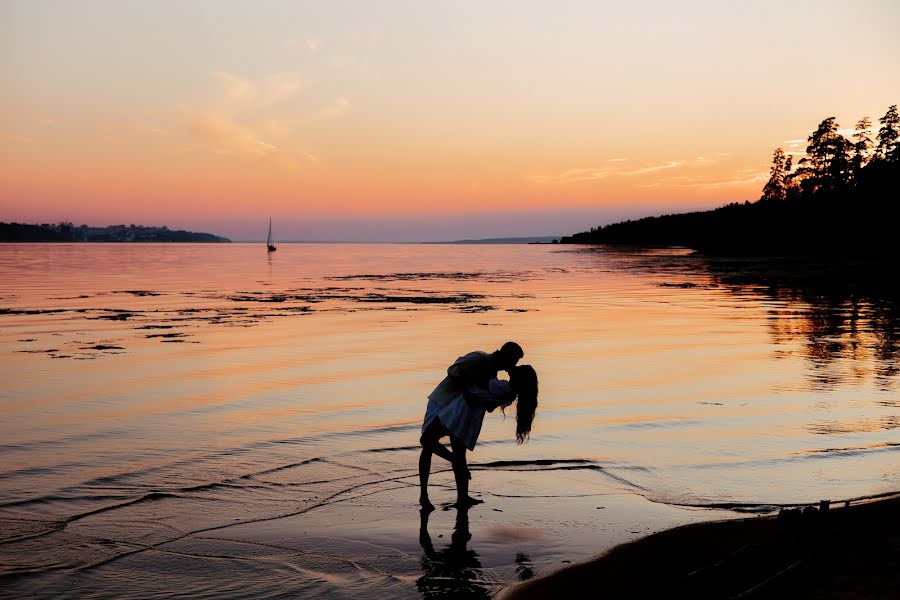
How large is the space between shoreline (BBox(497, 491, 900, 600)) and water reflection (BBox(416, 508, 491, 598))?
1.06 ft

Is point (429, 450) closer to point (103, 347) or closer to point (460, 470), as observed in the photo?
point (460, 470)

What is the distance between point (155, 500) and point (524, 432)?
4071 millimetres

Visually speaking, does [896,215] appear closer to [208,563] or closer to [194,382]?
[194,382]

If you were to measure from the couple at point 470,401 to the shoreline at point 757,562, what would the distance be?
163 cm

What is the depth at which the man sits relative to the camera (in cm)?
785

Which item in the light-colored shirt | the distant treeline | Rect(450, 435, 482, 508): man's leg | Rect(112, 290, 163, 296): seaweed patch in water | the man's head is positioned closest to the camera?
the man's head

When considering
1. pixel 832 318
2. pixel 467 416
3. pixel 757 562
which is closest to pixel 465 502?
pixel 467 416

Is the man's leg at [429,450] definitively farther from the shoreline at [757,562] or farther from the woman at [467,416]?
the shoreline at [757,562]

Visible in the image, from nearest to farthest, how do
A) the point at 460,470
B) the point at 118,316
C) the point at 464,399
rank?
the point at 464,399 < the point at 460,470 < the point at 118,316

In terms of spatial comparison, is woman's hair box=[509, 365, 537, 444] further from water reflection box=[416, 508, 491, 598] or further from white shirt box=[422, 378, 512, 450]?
water reflection box=[416, 508, 491, 598]

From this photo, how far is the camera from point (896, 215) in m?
84.9

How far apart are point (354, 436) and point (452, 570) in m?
5.42

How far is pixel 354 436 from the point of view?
39.7 ft

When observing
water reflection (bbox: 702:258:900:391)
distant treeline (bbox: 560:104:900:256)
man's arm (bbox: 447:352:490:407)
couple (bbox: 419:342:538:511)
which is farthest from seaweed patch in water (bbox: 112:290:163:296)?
distant treeline (bbox: 560:104:900:256)
